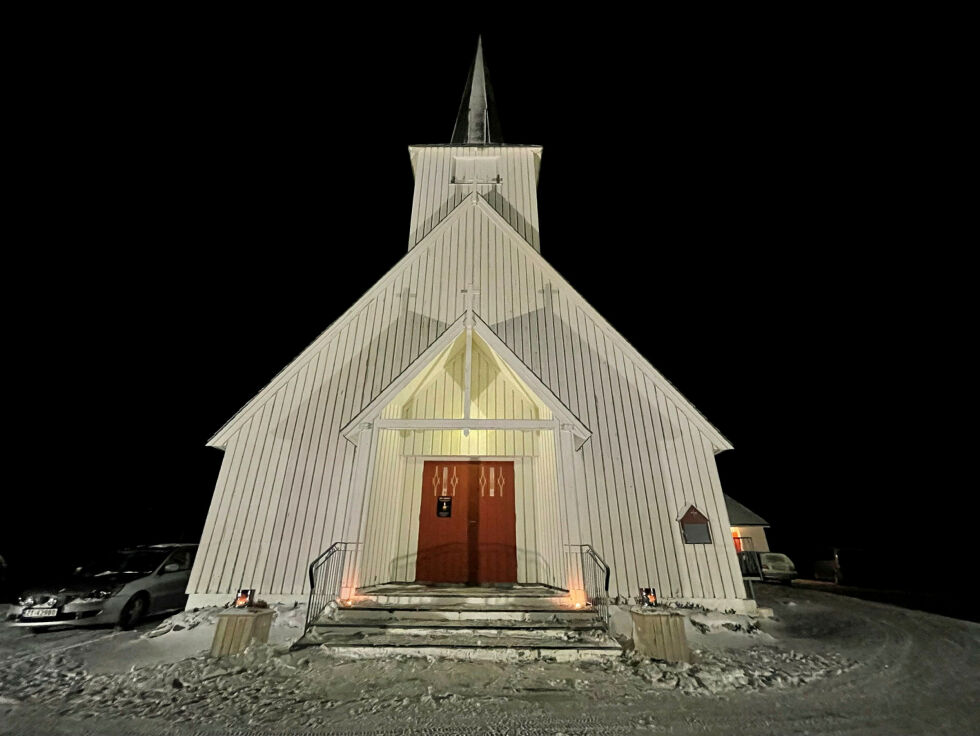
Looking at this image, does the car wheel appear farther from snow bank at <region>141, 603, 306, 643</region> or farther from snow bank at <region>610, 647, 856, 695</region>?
snow bank at <region>610, 647, 856, 695</region>

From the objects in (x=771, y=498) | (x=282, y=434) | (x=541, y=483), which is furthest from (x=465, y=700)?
(x=771, y=498)

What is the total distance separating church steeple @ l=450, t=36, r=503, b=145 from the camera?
16.4m

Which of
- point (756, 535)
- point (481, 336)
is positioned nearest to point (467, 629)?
point (481, 336)

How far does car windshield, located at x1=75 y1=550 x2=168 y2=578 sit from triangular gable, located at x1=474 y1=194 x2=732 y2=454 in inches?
424

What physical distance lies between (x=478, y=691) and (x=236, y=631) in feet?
11.1

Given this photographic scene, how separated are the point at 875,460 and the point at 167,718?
39703mm

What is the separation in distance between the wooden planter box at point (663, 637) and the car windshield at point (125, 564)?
963 cm

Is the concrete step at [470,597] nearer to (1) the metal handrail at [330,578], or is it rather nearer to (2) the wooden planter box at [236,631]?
(1) the metal handrail at [330,578]

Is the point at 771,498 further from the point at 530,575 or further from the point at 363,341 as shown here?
the point at 363,341

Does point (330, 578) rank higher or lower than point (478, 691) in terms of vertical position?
higher

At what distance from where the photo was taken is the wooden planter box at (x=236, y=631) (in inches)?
216

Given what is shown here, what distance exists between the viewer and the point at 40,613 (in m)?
7.67

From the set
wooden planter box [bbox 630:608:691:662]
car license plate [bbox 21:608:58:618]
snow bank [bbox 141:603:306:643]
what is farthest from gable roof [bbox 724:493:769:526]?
car license plate [bbox 21:608:58:618]

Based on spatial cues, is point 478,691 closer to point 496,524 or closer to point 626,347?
point 496,524
